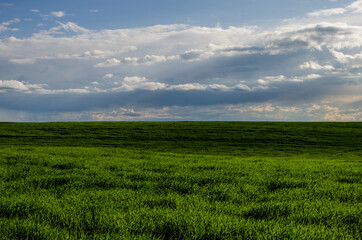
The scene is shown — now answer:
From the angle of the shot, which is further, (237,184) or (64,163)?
(64,163)

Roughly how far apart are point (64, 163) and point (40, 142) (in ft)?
108

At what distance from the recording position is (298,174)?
11.0m

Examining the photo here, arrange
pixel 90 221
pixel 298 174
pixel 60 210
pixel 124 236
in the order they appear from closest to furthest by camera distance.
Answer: pixel 124 236
pixel 90 221
pixel 60 210
pixel 298 174

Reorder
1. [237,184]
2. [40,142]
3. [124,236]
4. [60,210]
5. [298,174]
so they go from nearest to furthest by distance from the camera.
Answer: [124,236]
[60,210]
[237,184]
[298,174]
[40,142]

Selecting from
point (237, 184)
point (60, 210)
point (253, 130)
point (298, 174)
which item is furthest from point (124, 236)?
point (253, 130)

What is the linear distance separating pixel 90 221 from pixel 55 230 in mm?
628

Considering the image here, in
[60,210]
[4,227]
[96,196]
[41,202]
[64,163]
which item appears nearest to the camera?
[4,227]

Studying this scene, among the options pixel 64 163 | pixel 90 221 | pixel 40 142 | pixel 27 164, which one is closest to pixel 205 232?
pixel 90 221

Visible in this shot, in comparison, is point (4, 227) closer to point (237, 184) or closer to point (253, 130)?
point (237, 184)

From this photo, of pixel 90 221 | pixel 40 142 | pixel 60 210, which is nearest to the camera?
pixel 90 221

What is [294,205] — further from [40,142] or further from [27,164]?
[40,142]

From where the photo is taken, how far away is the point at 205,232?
4.81m

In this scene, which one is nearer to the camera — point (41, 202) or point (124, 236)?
point (124, 236)

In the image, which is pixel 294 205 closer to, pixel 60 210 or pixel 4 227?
pixel 60 210
